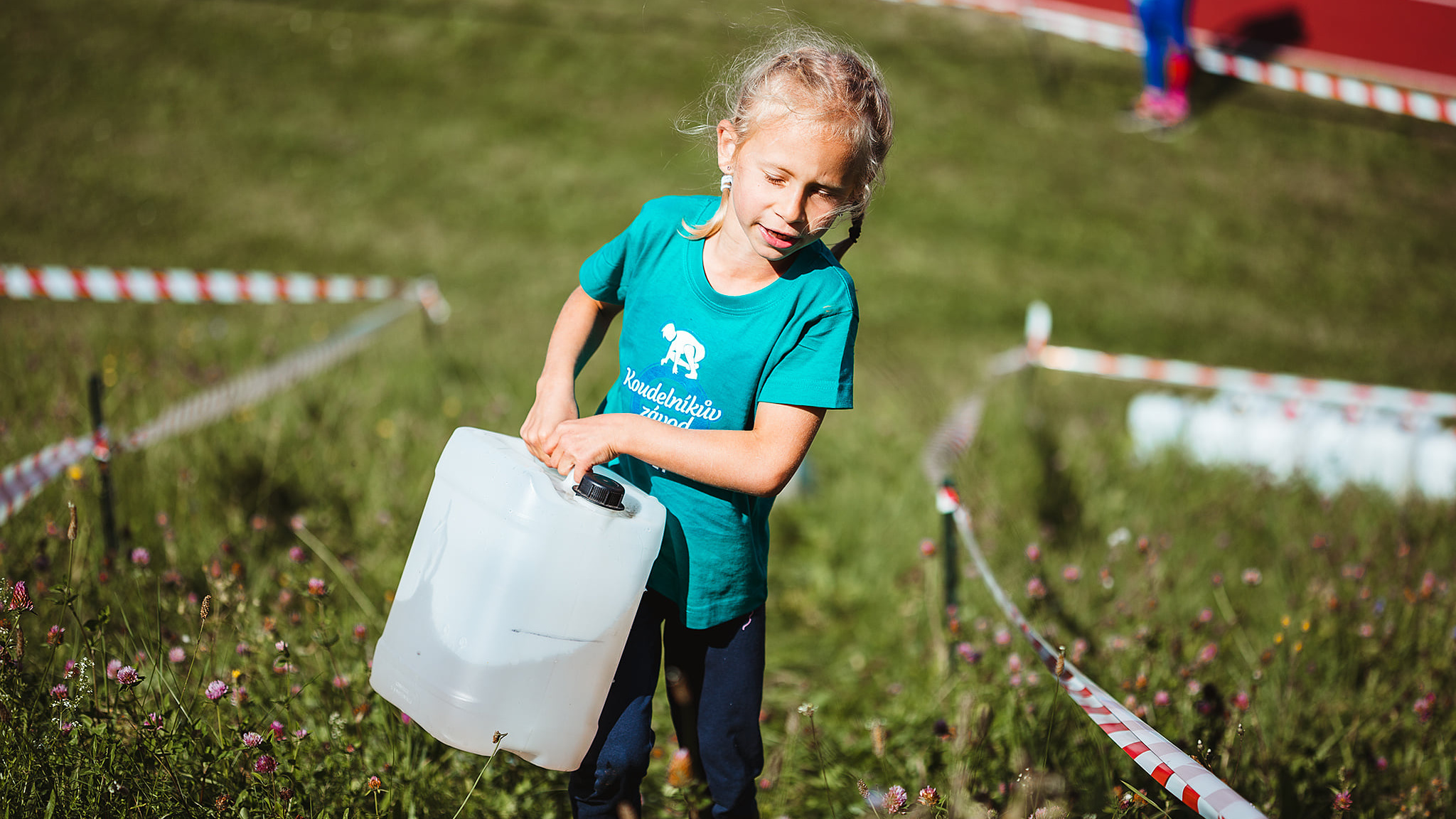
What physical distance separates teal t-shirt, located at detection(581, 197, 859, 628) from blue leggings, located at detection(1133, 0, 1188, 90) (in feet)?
30.0

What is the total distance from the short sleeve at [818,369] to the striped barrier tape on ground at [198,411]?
2.07 metres

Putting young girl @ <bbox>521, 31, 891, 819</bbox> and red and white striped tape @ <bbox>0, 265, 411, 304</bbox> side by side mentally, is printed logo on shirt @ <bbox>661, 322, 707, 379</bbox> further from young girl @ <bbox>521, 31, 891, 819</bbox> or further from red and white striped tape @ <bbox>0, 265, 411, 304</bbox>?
red and white striped tape @ <bbox>0, 265, 411, 304</bbox>

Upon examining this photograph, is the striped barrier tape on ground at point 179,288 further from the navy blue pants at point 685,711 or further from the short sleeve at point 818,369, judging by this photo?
the short sleeve at point 818,369

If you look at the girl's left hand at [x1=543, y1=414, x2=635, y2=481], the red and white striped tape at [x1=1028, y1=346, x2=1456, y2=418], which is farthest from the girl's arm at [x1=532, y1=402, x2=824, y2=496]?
the red and white striped tape at [x1=1028, y1=346, x2=1456, y2=418]

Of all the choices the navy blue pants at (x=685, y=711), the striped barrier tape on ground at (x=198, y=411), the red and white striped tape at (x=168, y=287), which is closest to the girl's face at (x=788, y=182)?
the navy blue pants at (x=685, y=711)

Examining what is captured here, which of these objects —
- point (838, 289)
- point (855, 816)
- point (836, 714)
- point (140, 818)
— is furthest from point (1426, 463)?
point (140, 818)

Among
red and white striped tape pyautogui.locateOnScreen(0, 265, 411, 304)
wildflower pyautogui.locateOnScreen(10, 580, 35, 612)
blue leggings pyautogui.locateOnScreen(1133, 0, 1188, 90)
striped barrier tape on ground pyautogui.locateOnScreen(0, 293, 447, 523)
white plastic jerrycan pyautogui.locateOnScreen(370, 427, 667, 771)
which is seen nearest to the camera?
white plastic jerrycan pyautogui.locateOnScreen(370, 427, 667, 771)

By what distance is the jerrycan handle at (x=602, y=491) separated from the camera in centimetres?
165

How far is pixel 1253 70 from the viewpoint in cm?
1026

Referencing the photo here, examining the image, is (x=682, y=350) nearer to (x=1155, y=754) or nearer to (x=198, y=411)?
(x=1155, y=754)

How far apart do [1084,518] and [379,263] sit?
5.45 meters

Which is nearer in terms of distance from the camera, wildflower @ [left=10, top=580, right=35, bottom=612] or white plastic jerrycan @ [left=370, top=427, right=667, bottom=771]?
white plastic jerrycan @ [left=370, top=427, right=667, bottom=771]

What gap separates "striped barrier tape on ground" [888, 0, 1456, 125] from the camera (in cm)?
1007

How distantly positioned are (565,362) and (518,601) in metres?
0.53
